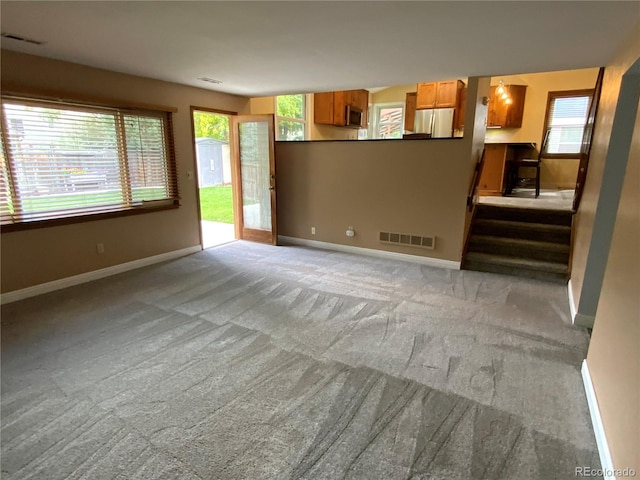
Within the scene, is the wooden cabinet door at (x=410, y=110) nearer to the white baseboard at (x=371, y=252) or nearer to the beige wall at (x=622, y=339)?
the white baseboard at (x=371, y=252)

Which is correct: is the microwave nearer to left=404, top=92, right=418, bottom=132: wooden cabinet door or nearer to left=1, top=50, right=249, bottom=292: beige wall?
left=404, top=92, right=418, bottom=132: wooden cabinet door

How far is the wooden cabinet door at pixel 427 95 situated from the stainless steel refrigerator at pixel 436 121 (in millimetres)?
107

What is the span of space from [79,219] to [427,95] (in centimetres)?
636

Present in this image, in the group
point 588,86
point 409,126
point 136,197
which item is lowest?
point 136,197

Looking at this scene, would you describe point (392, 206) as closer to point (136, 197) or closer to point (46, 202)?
point (136, 197)

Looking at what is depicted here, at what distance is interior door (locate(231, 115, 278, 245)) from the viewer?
5.29 metres

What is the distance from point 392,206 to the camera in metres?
4.82

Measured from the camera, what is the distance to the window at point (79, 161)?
10.8 ft

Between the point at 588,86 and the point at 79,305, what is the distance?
8.89m

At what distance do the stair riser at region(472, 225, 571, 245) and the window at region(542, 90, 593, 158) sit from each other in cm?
304

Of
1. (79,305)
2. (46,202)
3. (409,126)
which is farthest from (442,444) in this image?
(409,126)

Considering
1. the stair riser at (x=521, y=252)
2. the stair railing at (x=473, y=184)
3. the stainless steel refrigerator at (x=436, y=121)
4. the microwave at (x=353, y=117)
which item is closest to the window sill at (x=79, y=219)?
the microwave at (x=353, y=117)

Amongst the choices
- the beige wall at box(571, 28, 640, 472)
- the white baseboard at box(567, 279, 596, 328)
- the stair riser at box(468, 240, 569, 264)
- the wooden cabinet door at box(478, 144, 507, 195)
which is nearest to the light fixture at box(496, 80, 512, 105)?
the wooden cabinet door at box(478, 144, 507, 195)

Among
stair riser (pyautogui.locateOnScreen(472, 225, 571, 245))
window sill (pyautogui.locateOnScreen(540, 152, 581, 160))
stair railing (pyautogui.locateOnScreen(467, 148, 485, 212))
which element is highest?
window sill (pyautogui.locateOnScreen(540, 152, 581, 160))
